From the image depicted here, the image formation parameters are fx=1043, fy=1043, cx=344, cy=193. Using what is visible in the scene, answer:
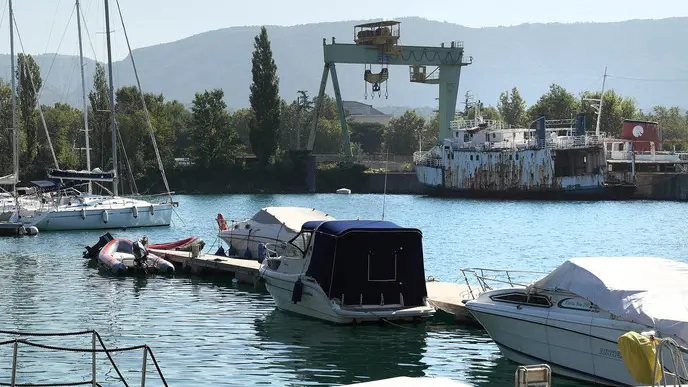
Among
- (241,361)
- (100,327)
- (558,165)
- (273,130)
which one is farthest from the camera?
(273,130)

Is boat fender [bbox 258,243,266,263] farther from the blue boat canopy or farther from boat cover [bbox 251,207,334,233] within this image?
the blue boat canopy

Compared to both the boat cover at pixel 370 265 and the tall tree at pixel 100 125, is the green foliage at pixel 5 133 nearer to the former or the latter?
the tall tree at pixel 100 125

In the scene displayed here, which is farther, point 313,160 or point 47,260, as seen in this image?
point 313,160

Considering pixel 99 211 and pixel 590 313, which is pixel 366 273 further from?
pixel 99 211

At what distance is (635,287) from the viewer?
18.8 m

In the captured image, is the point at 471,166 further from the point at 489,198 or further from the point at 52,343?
the point at 52,343

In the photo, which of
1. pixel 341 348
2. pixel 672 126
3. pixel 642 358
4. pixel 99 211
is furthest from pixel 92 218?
pixel 672 126

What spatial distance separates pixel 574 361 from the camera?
18.9 meters

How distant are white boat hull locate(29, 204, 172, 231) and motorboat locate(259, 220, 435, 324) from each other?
106 feet

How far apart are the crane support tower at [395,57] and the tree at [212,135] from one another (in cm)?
1548

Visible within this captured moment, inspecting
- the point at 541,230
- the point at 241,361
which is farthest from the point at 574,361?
the point at 541,230

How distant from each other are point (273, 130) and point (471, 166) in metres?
21.2

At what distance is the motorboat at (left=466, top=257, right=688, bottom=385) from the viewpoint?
18.1 m

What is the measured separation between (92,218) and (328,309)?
1303 inches
